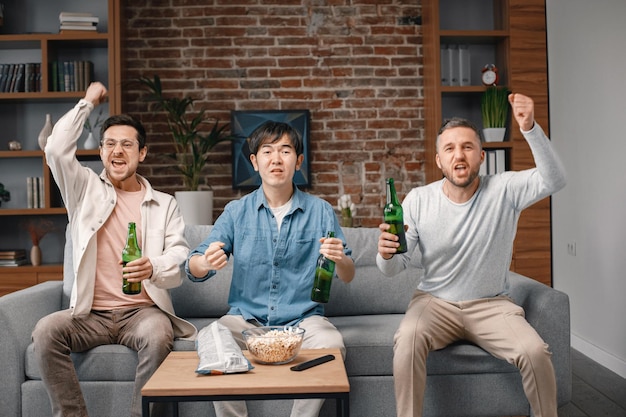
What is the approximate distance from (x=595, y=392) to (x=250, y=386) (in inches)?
81.4

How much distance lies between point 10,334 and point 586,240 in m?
3.07

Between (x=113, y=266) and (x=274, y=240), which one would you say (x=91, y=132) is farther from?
(x=274, y=240)

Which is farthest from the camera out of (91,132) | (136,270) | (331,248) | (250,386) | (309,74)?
(309,74)

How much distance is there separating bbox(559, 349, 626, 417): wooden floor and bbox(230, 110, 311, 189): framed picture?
221 centimetres

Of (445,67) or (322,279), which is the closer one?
(322,279)

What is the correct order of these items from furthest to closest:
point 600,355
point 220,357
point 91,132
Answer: point 91,132 < point 600,355 < point 220,357

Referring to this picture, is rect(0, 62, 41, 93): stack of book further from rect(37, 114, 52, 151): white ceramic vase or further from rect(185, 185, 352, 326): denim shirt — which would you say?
rect(185, 185, 352, 326): denim shirt

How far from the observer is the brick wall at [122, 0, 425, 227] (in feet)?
15.2

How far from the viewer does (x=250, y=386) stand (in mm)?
1592

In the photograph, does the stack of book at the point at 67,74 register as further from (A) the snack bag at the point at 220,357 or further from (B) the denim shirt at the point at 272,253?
(A) the snack bag at the point at 220,357

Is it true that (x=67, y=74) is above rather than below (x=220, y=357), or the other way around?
above

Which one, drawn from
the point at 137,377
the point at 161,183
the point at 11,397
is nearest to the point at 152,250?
the point at 137,377

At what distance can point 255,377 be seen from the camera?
5.51 ft

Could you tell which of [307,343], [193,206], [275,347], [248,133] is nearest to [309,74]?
[248,133]
